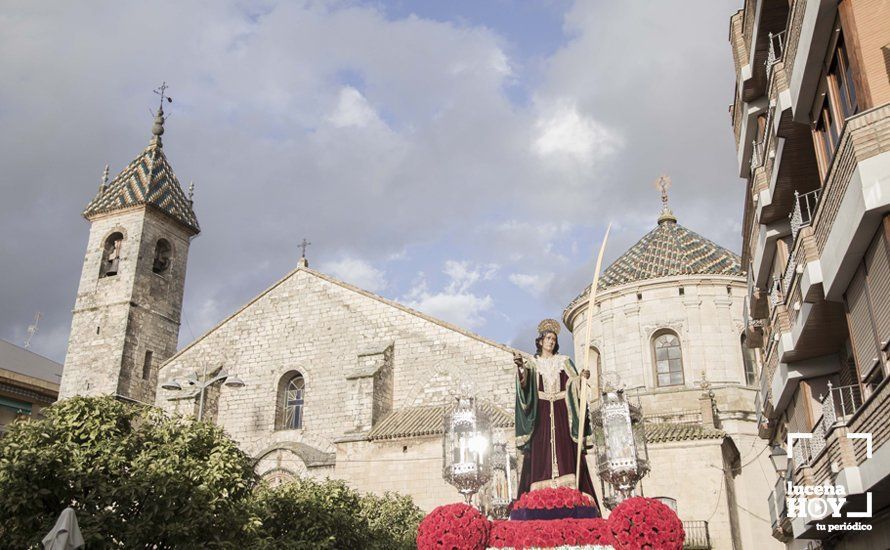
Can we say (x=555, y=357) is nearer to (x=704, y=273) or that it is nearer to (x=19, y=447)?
(x=19, y=447)

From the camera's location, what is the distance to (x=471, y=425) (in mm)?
8766

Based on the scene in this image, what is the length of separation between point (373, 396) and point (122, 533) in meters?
11.9

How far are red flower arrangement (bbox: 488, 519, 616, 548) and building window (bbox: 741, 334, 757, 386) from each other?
17036mm

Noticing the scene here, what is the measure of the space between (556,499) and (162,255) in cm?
2362

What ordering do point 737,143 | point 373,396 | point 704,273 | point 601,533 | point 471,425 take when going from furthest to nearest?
1. point 704,273
2. point 373,396
3. point 737,143
4. point 471,425
5. point 601,533

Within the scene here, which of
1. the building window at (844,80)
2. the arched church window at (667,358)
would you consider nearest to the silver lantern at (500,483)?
the building window at (844,80)

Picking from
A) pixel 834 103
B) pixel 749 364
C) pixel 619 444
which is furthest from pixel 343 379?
pixel 834 103

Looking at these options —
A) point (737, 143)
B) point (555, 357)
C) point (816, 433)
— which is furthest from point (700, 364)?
point (555, 357)

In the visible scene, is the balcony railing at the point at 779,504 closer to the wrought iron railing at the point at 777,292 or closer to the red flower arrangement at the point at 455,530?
the wrought iron railing at the point at 777,292

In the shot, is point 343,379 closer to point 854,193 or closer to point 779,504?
point 779,504

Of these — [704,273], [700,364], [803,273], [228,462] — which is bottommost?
[228,462]

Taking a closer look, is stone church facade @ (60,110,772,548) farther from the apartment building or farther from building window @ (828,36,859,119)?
building window @ (828,36,859,119)

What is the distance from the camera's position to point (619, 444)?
861cm

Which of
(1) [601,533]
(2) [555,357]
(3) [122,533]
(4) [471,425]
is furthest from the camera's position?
(3) [122,533]
